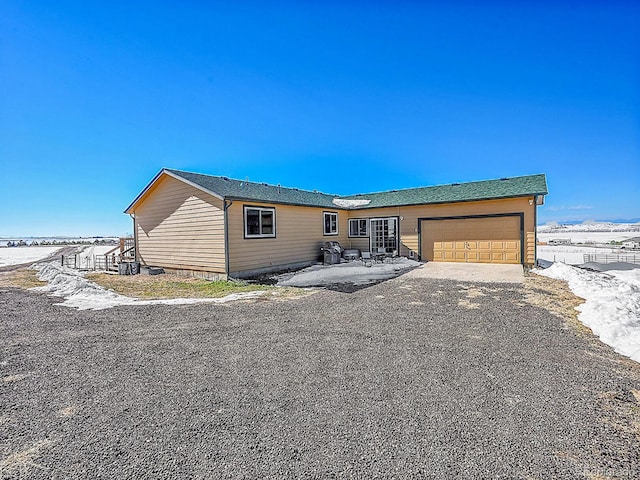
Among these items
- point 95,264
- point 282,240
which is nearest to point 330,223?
point 282,240

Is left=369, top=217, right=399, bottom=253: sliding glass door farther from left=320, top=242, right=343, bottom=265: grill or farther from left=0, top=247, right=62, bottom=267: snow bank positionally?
left=0, top=247, right=62, bottom=267: snow bank

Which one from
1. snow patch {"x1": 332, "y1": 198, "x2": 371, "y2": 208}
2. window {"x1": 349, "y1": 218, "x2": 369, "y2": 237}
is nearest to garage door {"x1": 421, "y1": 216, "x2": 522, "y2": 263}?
window {"x1": 349, "y1": 218, "x2": 369, "y2": 237}

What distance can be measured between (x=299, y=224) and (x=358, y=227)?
454 cm

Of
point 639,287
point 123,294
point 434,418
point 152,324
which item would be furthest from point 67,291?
point 639,287

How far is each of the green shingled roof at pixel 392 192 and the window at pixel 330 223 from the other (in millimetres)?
480

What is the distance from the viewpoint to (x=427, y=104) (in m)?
15.4

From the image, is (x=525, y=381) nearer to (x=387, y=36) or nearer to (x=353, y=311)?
(x=353, y=311)

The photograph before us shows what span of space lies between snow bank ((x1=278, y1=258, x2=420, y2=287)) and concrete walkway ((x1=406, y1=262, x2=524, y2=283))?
0.90m

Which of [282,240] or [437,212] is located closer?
[282,240]

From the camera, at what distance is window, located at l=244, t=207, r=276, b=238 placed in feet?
35.9

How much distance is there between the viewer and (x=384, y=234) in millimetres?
15766

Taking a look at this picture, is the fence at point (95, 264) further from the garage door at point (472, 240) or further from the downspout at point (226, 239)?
the garage door at point (472, 240)

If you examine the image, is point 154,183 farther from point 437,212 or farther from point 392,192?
point 437,212

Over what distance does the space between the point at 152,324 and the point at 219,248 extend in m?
5.20
